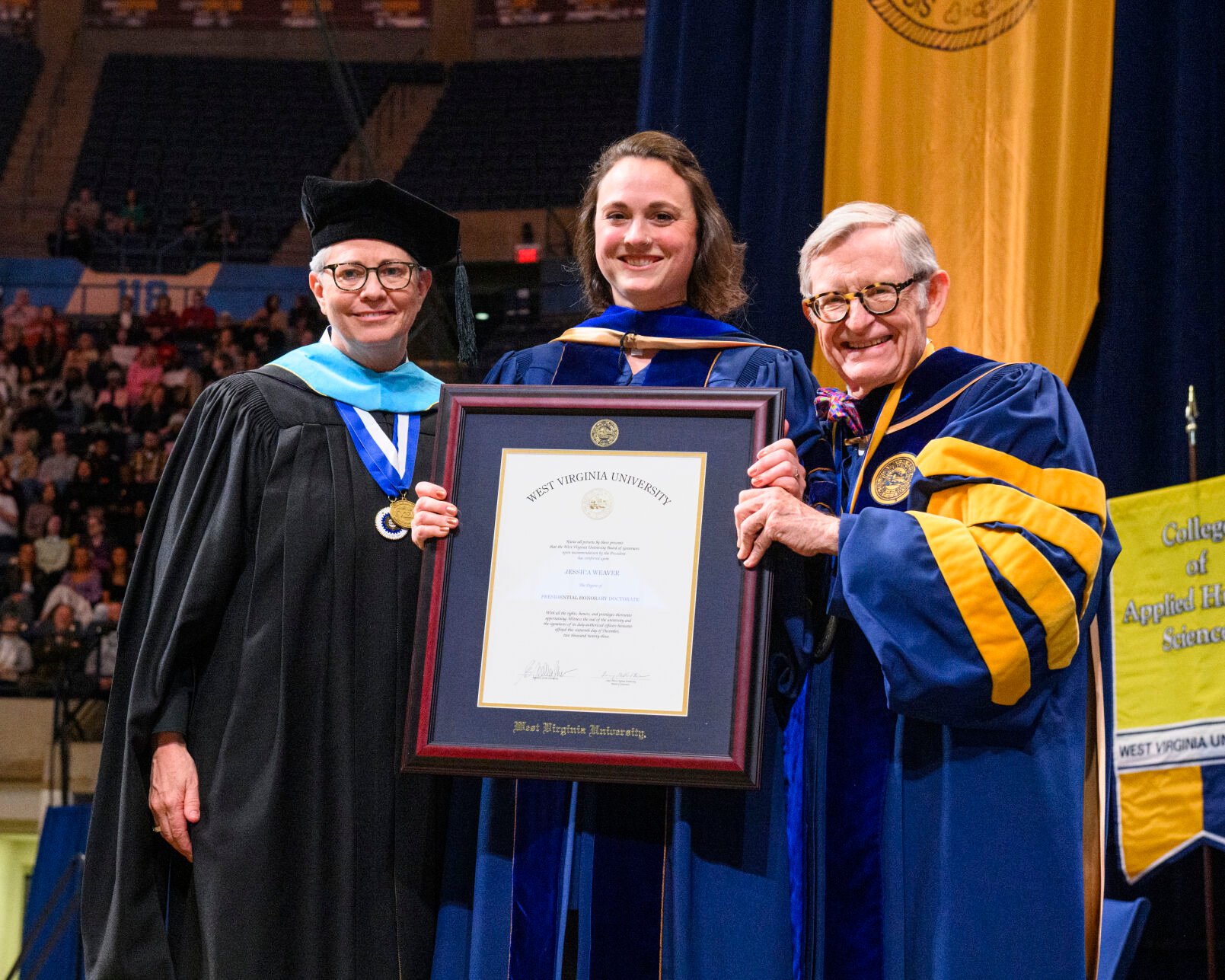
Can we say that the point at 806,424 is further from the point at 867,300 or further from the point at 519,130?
the point at 519,130

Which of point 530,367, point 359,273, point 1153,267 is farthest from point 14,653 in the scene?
point 530,367

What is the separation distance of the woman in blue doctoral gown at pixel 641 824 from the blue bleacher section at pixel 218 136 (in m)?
12.8

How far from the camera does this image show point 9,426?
471 inches

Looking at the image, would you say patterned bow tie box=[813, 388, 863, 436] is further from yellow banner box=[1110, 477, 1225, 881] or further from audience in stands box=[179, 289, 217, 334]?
audience in stands box=[179, 289, 217, 334]

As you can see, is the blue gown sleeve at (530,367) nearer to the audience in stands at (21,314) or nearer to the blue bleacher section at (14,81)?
the audience in stands at (21,314)

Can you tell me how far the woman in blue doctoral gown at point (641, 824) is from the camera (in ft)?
7.16

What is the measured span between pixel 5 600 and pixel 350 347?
313 inches

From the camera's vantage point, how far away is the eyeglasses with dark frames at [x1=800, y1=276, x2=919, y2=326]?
232 centimetres

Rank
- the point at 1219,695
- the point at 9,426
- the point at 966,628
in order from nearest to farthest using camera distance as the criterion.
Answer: the point at 966,628, the point at 1219,695, the point at 9,426

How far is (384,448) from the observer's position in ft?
8.43

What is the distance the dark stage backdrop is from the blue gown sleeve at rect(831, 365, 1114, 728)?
9.32ft

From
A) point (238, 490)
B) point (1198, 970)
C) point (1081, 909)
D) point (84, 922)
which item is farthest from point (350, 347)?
point (1198, 970)

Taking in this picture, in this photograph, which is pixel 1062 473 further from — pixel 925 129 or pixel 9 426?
pixel 9 426
